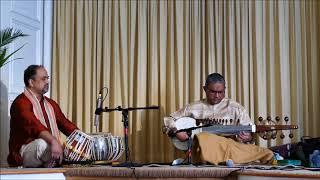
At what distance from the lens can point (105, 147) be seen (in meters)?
4.52

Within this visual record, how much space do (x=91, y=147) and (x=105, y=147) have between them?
124 mm

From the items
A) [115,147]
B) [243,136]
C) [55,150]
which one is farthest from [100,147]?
[243,136]

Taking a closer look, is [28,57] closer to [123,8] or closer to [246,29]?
[123,8]

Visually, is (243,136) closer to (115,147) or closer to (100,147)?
(115,147)

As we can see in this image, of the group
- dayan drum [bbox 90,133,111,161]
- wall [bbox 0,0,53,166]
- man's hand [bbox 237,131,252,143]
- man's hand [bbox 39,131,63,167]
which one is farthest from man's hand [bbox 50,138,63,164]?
man's hand [bbox 237,131,252,143]

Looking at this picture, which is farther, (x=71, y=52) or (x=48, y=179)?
(x=71, y=52)

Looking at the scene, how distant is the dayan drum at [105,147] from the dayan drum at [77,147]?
0.22 feet

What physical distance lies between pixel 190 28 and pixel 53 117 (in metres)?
1.82

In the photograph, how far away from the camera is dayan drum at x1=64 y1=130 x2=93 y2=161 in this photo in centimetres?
437

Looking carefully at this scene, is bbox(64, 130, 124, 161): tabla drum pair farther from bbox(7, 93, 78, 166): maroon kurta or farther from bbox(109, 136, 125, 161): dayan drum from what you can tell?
bbox(7, 93, 78, 166): maroon kurta

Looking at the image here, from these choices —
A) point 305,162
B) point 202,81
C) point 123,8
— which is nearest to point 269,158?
point 305,162

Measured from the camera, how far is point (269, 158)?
14.7 feet

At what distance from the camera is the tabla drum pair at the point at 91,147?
438 cm

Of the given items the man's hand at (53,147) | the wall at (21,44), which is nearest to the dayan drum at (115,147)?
the man's hand at (53,147)
